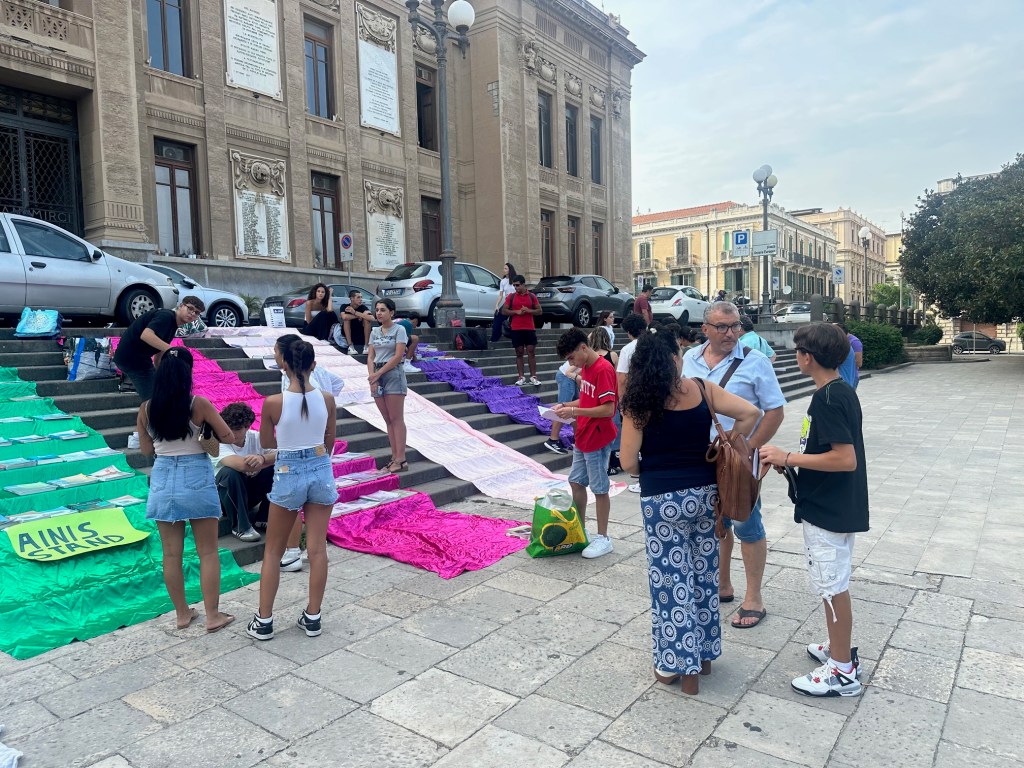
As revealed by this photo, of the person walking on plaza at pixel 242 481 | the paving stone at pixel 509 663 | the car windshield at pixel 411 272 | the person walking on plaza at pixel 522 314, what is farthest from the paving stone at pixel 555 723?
the car windshield at pixel 411 272

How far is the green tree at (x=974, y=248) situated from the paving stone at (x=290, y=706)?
76.6 feet

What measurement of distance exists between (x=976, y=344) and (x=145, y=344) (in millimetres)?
47861

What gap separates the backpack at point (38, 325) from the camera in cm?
853

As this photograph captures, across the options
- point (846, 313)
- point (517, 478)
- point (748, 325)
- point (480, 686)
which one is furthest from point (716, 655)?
point (846, 313)

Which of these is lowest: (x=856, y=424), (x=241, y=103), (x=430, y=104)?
(x=856, y=424)

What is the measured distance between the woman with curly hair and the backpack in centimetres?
806

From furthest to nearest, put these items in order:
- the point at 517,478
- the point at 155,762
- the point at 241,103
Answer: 1. the point at 241,103
2. the point at 517,478
3. the point at 155,762

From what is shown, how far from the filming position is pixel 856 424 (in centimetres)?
332

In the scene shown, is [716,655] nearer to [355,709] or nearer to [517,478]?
[355,709]

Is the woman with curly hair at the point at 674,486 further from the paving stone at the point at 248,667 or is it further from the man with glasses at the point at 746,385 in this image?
the paving stone at the point at 248,667

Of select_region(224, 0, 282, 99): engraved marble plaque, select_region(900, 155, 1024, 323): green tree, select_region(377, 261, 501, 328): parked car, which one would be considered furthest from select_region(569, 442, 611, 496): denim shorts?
select_region(900, 155, 1024, 323): green tree

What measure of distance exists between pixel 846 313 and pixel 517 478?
992 inches

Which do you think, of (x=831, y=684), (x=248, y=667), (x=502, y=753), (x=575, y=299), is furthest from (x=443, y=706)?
(x=575, y=299)

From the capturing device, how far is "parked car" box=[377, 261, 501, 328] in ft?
48.6
